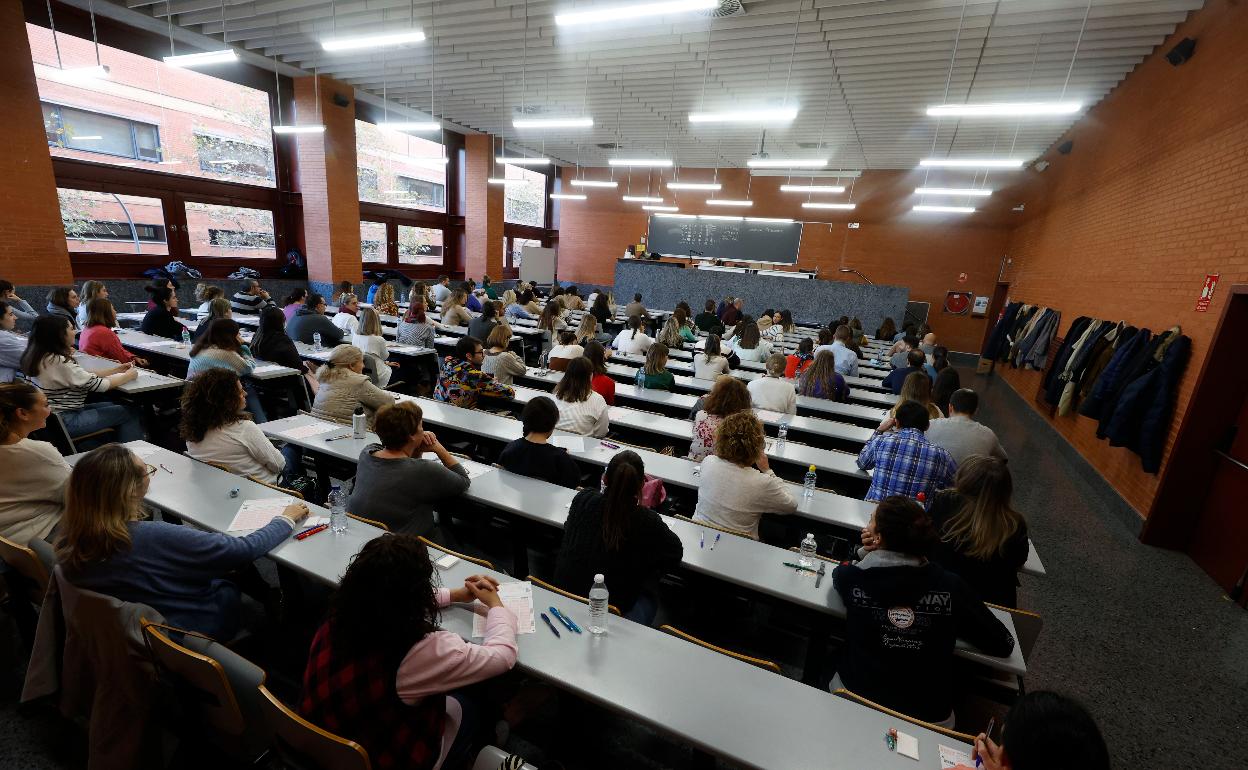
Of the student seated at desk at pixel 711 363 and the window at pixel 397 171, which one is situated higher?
the window at pixel 397 171

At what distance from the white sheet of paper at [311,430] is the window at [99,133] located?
24.8ft

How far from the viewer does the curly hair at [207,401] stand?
10.2ft

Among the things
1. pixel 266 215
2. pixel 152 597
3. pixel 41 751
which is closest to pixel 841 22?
pixel 152 597

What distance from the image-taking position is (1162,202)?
19.0 feet

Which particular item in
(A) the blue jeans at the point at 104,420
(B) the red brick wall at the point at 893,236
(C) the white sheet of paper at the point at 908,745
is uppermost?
(B) the red brick wall at the point at 893,236

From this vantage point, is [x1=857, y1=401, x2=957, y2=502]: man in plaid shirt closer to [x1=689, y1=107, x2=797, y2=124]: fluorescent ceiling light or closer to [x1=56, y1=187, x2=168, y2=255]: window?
[x1=689, y1=107, x2=797, y2=124]: fluorescent ceiling light

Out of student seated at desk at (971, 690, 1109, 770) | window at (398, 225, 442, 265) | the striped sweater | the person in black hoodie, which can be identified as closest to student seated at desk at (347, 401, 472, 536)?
the person in black hoodie

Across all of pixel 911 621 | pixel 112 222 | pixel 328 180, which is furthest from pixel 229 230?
pixel 911 621

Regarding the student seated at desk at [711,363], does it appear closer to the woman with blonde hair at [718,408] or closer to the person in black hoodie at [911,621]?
the woman with blonde hair at [718,408]

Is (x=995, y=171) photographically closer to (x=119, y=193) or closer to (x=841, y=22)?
(x=841, y=22)

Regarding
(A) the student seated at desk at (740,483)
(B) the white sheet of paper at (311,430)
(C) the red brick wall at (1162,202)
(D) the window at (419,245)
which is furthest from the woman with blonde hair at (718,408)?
(D) the window at (419,245)

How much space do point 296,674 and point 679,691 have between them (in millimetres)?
2049

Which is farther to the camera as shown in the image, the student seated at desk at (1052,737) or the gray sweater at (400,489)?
the gray sweater at (400,489)

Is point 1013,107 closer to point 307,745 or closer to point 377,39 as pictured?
point 377,39
